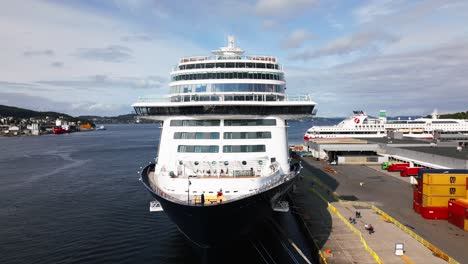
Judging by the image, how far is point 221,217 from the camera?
1783cm

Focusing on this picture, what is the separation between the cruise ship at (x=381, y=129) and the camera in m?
89.4

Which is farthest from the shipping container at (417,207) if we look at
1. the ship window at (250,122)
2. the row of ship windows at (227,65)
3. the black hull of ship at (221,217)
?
the row of ship windows at (227,65)

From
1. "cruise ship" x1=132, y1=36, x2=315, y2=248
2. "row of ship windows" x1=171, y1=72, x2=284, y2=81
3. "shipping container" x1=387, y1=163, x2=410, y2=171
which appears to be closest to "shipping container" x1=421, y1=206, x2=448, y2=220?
"cruise ship" x1=132, y1=36, x2=315, y2=248

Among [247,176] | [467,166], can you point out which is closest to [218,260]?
[247,176]

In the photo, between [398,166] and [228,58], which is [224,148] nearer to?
[228,58]

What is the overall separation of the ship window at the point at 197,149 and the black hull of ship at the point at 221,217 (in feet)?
13.5

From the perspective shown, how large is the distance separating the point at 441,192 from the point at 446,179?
3.46 feet

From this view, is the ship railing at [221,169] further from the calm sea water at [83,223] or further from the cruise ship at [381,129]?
the cruise ship at [381,129]

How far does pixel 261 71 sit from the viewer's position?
2616cm

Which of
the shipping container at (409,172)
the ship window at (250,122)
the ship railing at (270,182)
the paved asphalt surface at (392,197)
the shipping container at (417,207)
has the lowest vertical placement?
the paved asphalt surface at (392,197)

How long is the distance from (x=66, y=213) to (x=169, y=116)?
16.6 meters

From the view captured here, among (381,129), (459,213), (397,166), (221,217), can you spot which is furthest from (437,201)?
(381,129)

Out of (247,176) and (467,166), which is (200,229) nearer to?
(247,176)

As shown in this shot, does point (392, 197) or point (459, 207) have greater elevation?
point (459, 207)
